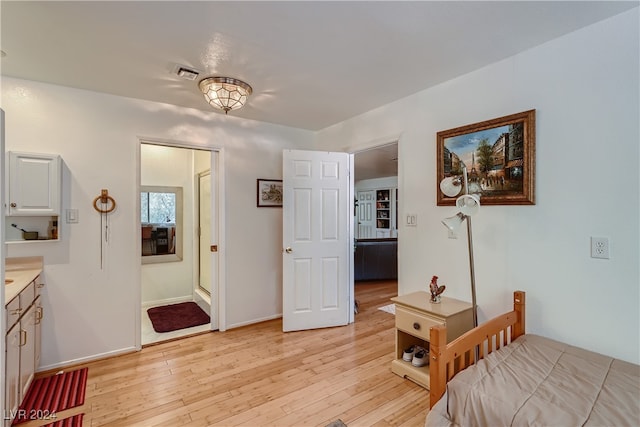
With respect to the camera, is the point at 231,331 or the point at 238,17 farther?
the point at 231,331

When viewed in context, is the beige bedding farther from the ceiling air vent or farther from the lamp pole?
the ceiling air vent

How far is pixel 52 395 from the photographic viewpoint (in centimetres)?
215

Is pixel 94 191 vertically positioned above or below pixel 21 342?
above

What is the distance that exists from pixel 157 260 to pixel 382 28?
14.0ft

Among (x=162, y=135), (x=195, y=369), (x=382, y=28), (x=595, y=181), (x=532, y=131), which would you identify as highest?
(x=382, y=28)

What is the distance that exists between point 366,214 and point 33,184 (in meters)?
7.69

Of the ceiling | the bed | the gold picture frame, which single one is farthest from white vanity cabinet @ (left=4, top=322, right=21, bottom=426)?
the gold picture frame

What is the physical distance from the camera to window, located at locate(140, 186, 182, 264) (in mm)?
4395

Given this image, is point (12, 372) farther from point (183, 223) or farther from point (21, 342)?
point (183, 223)

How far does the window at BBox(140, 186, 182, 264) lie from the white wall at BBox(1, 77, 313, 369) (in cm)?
165

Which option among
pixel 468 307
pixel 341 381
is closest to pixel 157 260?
pixel 341 381

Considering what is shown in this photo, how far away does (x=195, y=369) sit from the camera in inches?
100

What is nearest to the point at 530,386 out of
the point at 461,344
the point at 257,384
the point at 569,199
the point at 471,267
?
the point at 461,344

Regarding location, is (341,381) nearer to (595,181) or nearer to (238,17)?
(595,181)
